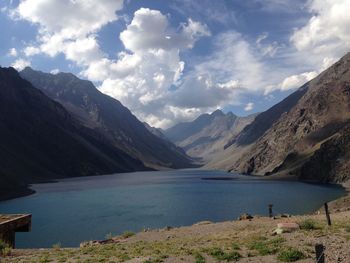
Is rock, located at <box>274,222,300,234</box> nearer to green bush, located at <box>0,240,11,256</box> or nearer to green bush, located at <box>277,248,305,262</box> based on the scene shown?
green bush, located at <box>277,248,305,262</box>

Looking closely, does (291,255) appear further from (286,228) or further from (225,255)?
(286,228)

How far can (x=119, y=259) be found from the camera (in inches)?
925

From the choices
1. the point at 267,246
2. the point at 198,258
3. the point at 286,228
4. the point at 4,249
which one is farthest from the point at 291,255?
the point at 4,249

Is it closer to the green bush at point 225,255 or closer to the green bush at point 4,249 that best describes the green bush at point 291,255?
the green bush at point 225,255

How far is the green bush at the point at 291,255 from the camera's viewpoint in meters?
19.7

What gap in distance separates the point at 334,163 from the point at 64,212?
441 feet

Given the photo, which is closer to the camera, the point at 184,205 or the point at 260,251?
the point at 260,251

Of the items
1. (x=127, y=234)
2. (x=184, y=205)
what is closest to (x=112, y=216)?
(x=184, y=205)

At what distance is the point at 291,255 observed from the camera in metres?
19.9

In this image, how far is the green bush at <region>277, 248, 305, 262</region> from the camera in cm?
1969

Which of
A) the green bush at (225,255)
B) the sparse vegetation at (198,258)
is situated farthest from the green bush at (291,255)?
the sparse vegetation at (198,258)

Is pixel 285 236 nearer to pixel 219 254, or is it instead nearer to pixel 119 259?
pixel 219 254

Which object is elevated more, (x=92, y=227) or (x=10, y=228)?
(x=10, y=228)

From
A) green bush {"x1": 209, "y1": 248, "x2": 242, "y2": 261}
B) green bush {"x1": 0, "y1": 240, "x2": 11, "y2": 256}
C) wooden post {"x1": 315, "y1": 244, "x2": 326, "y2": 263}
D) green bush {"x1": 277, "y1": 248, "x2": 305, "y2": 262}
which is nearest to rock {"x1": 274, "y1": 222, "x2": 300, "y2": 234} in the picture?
green bush {"x1": 209, "y1": 248, "x2": 242, "y2": 261}
